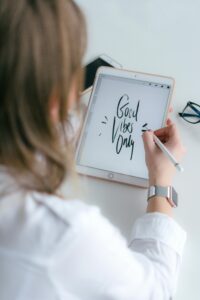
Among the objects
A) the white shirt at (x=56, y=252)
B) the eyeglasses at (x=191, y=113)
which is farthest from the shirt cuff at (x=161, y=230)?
the eyeglasses at (x=191, y=113)

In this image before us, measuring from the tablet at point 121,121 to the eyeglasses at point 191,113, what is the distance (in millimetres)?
46

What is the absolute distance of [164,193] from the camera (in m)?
0.65

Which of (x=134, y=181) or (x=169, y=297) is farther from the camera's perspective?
(x=134, y=181)

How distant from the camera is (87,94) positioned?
0.79 metres

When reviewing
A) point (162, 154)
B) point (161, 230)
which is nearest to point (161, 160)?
point (162, 154)

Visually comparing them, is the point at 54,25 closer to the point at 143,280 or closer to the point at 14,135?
the point at 14,135

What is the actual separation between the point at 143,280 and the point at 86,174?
0.73 ft

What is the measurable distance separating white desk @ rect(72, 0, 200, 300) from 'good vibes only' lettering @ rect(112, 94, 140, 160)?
0.22ft

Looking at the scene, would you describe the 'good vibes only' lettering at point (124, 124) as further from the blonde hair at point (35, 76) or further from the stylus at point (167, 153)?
the blonde hair at point (35, 76)

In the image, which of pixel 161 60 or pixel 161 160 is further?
pixel 161 60

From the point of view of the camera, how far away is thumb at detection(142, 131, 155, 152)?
0.69 m

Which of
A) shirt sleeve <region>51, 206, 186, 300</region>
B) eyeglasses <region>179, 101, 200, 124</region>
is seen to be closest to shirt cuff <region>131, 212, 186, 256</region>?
shirt sleeve <region>51, 206, 186, 300</region>

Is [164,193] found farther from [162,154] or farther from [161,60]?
[161,60]

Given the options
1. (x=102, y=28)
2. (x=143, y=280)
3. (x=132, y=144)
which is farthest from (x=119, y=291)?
(x=102, y=28)
